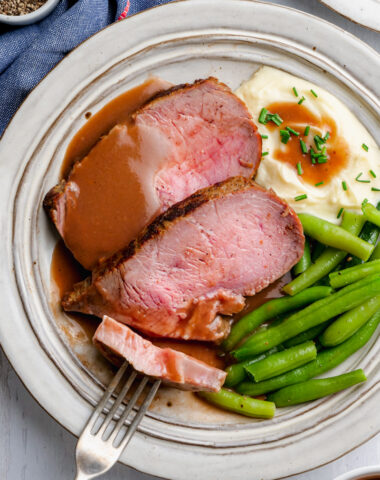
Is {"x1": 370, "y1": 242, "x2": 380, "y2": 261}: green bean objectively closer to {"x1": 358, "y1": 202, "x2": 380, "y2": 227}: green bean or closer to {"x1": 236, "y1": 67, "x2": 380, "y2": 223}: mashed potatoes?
{"x1": 358, "y1": 202, "x2": 380, "y2": 227}: green bean

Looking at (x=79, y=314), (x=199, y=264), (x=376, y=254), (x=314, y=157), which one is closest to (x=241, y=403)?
(x=199, y=264)

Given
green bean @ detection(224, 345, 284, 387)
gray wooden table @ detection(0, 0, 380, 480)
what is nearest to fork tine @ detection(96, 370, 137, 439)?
gray wooden table @ detection(0, 0, 380, 480)

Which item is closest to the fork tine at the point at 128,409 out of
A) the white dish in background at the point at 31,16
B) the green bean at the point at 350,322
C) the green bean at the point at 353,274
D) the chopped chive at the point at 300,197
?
the green bean at the point at 350,322

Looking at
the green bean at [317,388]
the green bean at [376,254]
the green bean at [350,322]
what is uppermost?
the green bean at [376,254]

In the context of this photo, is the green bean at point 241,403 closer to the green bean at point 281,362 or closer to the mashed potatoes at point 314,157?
the green bean at point 281,362

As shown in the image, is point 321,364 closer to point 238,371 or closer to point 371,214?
point 238,371

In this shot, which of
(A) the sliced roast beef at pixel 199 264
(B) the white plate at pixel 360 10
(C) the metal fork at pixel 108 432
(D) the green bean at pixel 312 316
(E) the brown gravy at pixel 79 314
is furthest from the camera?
(B) the white plate at pixel 360 10
